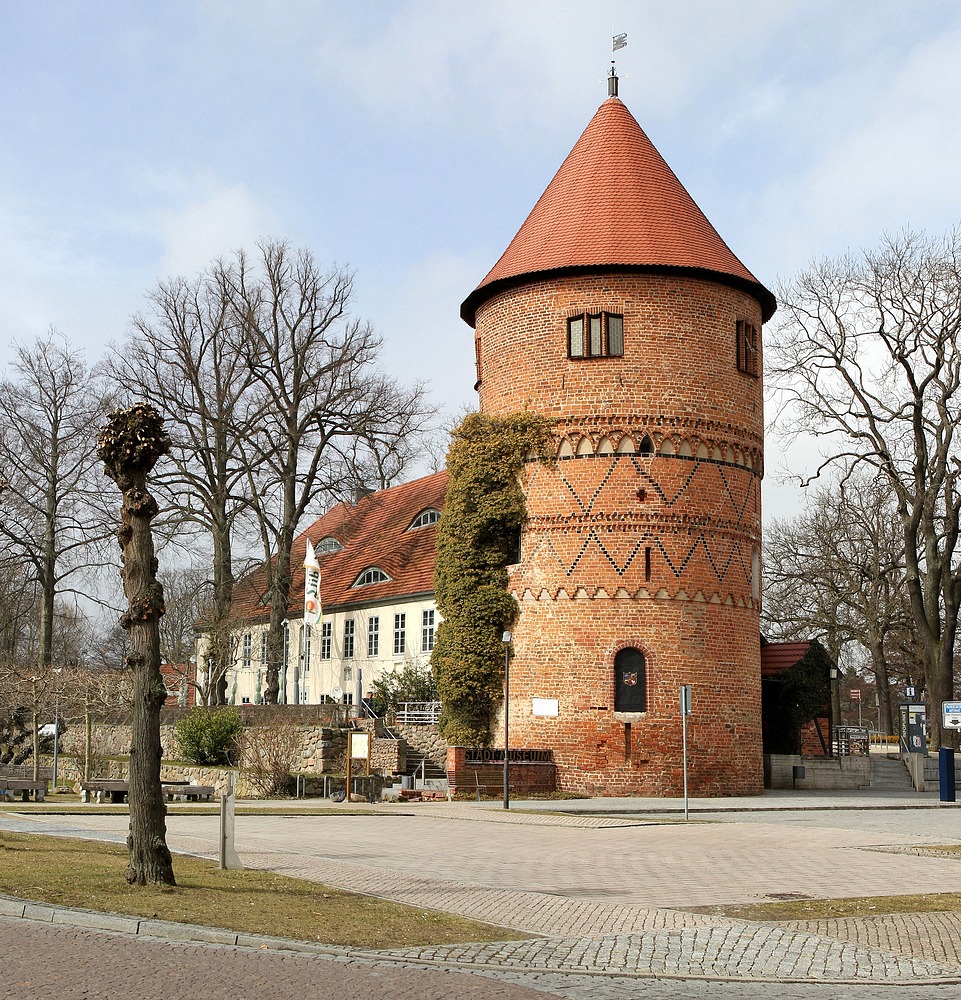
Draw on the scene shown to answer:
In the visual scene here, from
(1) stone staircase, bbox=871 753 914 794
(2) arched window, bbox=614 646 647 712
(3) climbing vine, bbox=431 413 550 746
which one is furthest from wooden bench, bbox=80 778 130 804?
(1) stone staircase, bbox=871 753 914 794

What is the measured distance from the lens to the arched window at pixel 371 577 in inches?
1756

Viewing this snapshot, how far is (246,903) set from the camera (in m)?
11.0

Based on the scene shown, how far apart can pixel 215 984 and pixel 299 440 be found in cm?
3630

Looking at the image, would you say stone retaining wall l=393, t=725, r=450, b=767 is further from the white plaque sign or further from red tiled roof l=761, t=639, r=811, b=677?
red tiled roof l=761, t=639, r=811, b=677

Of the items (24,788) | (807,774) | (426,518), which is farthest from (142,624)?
(426,518)

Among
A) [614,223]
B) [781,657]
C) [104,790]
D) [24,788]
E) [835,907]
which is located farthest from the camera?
[781,657]

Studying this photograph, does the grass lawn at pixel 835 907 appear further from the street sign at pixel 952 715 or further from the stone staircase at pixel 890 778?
the stone staircase at pixel 890 778

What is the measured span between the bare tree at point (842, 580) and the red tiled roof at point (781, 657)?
427 inches

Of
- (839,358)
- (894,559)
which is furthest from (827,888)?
(894,559)

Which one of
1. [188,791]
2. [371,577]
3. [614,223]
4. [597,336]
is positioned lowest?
[188,791]

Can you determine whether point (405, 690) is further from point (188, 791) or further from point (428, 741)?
point (188, 791)

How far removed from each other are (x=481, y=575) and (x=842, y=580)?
25.9 meters

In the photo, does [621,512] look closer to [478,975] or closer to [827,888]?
[827,888]

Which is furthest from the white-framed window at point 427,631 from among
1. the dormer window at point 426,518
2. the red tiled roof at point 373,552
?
the dormer window at point 426,518
